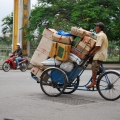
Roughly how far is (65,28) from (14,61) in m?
9.17

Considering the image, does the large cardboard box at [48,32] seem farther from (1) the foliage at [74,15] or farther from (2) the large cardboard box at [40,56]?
(1) the foliage at [74,15]

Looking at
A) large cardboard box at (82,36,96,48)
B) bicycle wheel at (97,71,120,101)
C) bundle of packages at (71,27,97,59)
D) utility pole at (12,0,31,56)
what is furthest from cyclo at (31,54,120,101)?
utility pole at (12,0,31,56)

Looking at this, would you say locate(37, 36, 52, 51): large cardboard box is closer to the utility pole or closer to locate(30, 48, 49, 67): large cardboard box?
locate(30, 48, 49, 67): large cardboard box

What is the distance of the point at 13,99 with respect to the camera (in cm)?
959

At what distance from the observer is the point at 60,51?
989 cm

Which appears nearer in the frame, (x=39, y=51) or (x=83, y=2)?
(x=39, y=51)

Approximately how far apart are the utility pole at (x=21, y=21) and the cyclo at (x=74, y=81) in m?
21.6

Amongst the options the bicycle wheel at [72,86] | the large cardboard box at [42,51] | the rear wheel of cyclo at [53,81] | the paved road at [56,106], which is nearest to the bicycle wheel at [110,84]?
the paved road at [56,106]

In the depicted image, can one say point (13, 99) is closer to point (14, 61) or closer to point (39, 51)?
point (39, 51)

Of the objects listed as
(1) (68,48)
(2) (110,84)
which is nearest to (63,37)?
(1) (68,48)

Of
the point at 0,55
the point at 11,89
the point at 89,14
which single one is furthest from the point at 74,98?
the point at 0,55

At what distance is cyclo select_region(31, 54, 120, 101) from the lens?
31.5ft

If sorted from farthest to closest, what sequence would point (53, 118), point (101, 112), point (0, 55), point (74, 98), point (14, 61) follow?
point (0, 55)
point (14, 61)
point (74, 98)
point (101, 112)
point (53, 118)

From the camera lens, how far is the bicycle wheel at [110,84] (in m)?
9.55
